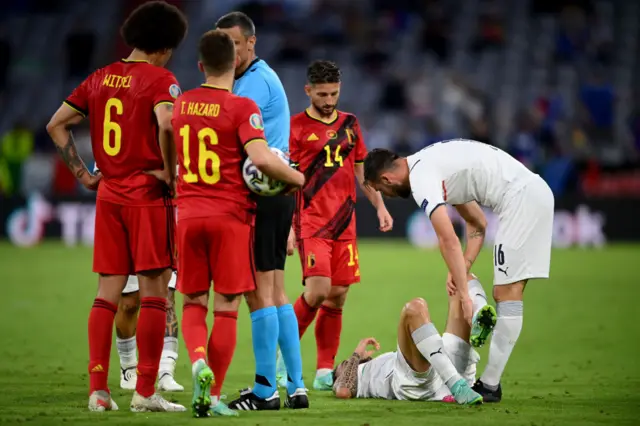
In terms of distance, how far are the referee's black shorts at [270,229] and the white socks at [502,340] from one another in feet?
5.05

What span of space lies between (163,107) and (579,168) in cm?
1762

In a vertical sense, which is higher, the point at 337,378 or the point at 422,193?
the point at 422,193

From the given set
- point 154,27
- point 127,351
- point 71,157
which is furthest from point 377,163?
point 127,351

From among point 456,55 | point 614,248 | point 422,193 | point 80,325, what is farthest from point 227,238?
point 456,55

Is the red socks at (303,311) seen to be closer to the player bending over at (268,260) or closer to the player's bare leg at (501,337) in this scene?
the player bending over at (268,260)

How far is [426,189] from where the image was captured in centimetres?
675

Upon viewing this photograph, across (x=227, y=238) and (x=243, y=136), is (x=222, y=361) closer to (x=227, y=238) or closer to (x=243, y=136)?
(x=227, y=238)

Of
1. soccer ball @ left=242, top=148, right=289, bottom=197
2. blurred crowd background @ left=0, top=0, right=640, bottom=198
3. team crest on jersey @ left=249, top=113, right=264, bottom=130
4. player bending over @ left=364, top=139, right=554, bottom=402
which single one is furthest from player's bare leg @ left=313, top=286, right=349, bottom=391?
blurred crowd background @ left=0, top=0, right=640, bottom=198

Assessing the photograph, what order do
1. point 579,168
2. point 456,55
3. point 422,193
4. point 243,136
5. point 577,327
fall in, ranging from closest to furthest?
point 243,136 < point 422,193 < point 577,327 < point 579,168 < point 456,55

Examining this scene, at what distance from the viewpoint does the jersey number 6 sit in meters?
6.14

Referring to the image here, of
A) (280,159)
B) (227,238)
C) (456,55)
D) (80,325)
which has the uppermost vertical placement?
(456,55)

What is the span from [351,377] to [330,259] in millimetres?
1274

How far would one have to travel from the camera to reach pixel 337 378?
7.38 metres

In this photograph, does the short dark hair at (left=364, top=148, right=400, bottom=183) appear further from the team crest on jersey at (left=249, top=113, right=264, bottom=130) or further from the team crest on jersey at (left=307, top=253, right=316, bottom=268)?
the team crest on jersey at (left=307, top=253, right=316, bottom=268)
